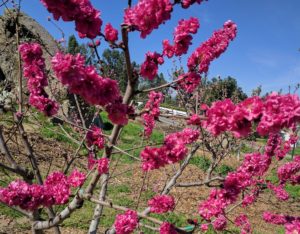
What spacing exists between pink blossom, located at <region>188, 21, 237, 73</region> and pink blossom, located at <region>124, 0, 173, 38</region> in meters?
1.02

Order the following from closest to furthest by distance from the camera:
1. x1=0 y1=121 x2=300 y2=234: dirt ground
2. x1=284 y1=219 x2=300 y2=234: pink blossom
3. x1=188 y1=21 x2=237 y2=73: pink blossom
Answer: x1=284 y1=219 x2=300 y2=234: pink blossom
x1=188 y1=21 x2=237 y2=73: pink blossom
x1=0 y1=121 x2=300 y2=234: dirt ground

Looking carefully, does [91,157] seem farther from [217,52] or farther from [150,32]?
[150,32]

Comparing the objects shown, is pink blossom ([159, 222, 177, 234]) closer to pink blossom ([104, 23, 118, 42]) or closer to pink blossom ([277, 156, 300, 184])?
pink blossom ([104, 23, 118, 42])

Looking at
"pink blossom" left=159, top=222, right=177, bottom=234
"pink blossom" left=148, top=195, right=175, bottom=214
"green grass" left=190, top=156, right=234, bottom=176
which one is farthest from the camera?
"green grass" left=190, top=156, right=234, bottom=176

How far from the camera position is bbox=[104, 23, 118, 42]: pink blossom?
228 cm

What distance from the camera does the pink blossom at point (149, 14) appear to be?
1.92 meters

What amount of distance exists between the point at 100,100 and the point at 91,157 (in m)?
1.95

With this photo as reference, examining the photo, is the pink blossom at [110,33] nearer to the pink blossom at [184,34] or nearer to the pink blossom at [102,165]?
the pink blossom at [184,34]

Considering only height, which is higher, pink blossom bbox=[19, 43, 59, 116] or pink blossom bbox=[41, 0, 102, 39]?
pink blossom bbox=[41, 0, 102, 39]

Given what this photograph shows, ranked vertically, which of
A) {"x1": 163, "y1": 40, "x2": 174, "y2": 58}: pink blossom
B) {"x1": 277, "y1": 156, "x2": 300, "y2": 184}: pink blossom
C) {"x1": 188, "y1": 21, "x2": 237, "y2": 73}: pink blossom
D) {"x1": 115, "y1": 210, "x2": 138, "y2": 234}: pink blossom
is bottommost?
{"x1": 115, "y1": 210, "x2": 138, "y2": 234}: pink blossom

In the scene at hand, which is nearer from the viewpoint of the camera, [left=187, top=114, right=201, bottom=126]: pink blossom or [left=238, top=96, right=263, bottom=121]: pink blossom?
[left=238, top=96, right=263, bottom=121]: pink blossom

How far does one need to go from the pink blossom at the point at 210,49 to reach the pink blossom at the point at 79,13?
1113mm

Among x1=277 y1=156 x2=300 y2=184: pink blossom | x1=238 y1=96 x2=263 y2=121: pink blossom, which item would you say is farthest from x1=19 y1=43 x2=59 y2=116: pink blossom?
x1=277 y1=156 x2=300 y2=184: pink blossom

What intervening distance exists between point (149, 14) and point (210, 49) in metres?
1.28
